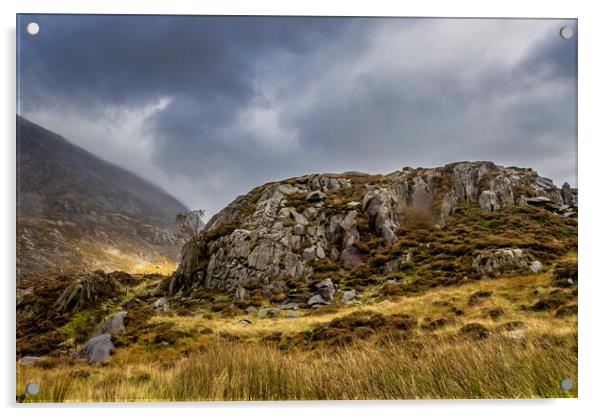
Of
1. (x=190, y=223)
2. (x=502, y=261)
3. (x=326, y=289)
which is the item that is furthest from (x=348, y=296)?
(x=190, y=223)

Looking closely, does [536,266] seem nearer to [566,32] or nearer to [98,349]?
[566,32]

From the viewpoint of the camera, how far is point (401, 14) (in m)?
4.91

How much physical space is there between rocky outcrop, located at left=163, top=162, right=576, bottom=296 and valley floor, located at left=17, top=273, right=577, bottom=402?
1.20 m

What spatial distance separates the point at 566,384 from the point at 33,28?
898 centimetres

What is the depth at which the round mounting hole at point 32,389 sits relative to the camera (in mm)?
4328

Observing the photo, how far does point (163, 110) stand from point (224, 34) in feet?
5.13

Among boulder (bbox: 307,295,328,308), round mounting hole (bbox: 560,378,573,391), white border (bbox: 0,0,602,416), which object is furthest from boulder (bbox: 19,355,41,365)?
round mounting hole (bbox: 560,378,573,391)

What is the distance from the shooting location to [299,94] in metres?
5.46

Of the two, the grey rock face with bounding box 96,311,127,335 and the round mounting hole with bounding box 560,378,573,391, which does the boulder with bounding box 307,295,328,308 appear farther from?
the round mounting hole with bounding box 560,378,573,391

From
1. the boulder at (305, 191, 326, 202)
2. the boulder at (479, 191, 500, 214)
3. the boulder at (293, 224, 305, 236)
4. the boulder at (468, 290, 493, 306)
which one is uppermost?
the boulder at (305, 191, 326, 202)

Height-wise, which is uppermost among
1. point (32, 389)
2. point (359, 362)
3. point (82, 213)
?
point (82, 213)

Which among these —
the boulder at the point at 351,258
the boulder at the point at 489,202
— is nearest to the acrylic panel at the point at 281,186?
the boulder at the point at 489,202

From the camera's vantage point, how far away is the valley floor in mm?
4090
